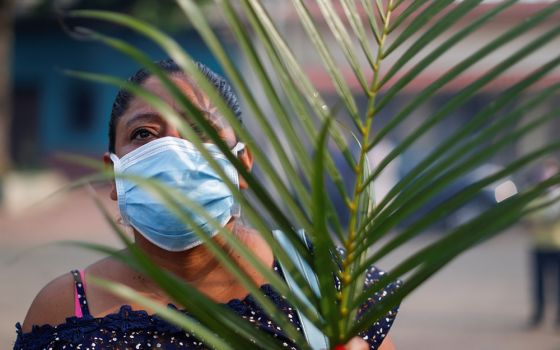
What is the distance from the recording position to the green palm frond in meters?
1.15

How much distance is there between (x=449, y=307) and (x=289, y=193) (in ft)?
30.8

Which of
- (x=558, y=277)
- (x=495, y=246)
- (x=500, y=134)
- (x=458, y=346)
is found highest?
(x=495, y=246)

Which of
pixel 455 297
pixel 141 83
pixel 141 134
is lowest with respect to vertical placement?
pixel 141 134

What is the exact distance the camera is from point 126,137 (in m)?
2.13

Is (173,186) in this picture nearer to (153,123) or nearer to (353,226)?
(153,123)

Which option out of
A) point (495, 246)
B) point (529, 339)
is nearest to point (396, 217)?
point (529, 339)

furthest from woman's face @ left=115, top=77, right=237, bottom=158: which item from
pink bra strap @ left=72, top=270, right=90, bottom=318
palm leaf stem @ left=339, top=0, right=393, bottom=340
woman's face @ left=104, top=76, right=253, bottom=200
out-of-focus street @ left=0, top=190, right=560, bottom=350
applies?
out-of-focus street @ left=0, top=190, right=560, bottom=350

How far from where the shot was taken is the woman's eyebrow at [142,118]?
81.4 inches

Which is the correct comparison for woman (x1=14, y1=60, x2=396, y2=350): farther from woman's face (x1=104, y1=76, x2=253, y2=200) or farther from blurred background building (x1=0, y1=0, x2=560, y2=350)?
blurred background building (x1=0, y1=0, x2=560, y2=350)

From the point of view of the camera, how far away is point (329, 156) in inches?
50.4

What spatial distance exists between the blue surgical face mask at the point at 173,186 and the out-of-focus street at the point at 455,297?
12.9ft

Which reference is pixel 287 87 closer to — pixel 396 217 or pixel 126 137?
pixel 396 217

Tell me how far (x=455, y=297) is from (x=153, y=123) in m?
9.26

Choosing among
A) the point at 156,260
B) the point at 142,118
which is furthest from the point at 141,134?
the point at 156,260
